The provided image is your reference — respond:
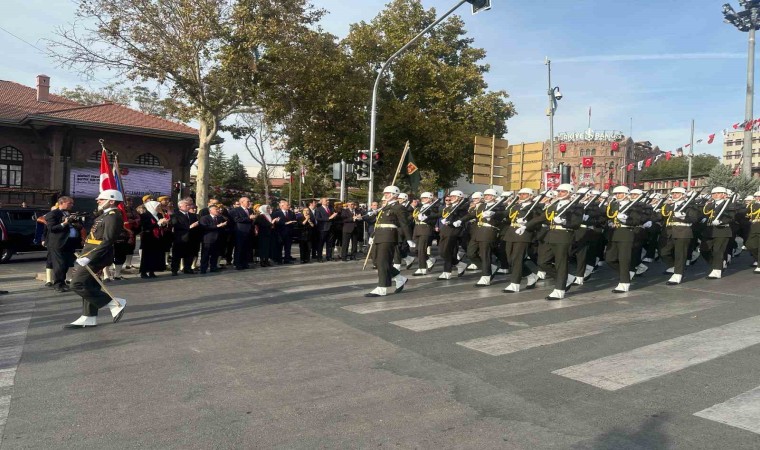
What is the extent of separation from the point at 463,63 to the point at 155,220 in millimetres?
22106

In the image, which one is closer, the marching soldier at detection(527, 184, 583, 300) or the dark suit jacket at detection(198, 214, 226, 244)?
the marching soldier at detection(527, 184, 583, 300)

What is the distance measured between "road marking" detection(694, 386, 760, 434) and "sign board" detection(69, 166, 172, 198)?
28609 millimetres

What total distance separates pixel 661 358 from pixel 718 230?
808 cm

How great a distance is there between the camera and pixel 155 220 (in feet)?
41.9

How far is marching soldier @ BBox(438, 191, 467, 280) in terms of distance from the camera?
42.6 ft

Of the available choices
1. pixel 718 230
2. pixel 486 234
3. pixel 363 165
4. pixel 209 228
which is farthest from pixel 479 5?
pixel 209 228

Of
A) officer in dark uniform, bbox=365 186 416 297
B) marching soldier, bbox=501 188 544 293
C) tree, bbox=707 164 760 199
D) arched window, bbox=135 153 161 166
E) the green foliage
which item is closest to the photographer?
officer in dark uniform, bbox=365 186 416 297

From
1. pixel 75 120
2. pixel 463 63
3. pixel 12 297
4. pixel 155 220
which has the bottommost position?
pixel 12 297

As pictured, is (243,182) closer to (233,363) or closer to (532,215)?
(532,215)

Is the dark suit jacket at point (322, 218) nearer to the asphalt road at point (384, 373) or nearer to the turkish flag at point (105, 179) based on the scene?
the turkish flag at point (105, 179)

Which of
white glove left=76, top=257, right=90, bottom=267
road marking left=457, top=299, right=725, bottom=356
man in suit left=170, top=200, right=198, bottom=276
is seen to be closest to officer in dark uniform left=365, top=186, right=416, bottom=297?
road marking left=457, top=299, right=725, bottom=356

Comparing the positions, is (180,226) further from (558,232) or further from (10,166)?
(10,166)

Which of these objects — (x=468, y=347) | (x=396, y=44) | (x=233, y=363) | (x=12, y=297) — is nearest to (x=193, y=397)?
(x=233, y=363)

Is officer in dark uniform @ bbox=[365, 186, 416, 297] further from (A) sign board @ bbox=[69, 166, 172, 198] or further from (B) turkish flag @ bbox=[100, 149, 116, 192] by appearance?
(A) sign board @ bbox=[69, 166, 172, 198]
